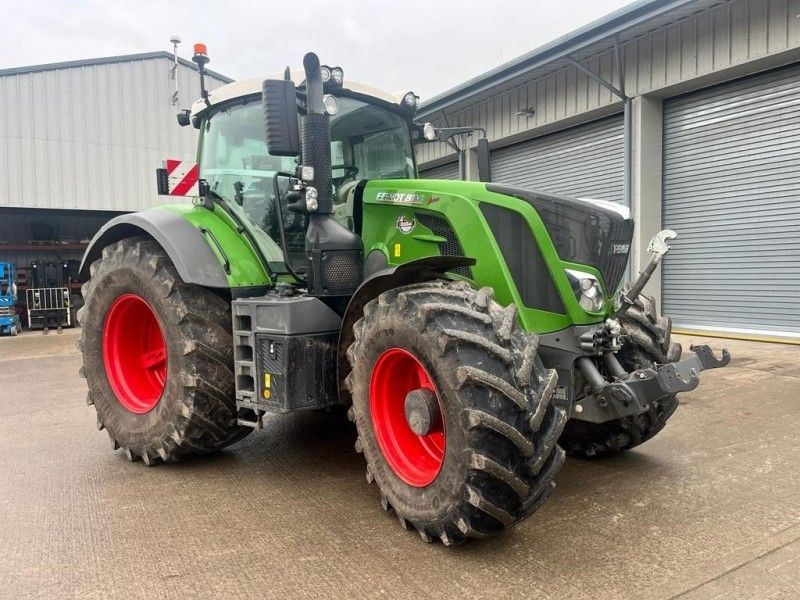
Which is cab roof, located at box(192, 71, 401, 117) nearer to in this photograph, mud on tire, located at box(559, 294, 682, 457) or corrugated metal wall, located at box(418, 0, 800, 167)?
mud on tire, located at box(559, 294, 682, 457)

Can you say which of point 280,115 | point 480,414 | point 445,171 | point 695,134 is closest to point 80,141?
point 445,171

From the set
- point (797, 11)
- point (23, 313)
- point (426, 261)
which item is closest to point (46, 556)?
point (426, 261)

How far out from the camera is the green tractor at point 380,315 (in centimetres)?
260

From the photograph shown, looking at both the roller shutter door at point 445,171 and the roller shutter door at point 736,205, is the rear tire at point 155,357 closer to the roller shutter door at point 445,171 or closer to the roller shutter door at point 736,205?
the roller shutter door at point 736,205

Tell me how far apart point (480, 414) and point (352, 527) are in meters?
1.00

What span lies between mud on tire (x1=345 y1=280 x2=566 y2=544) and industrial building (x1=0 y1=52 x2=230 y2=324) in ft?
42.1

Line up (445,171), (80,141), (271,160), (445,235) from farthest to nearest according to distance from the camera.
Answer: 1. (445,171)
2. (80,141)
3. (271,160)
4. (445,235)

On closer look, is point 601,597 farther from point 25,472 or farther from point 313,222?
point 25,472

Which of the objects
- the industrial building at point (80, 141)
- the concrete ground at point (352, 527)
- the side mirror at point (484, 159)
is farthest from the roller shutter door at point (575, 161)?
the industrial building at point (80, 141)

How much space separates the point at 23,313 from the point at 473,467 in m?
15.0

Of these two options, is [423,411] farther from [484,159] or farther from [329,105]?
[484,159]

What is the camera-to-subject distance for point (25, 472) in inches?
158

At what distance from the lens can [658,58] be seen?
9102 millimetres

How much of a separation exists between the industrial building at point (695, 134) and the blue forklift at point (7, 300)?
10.1 metres
